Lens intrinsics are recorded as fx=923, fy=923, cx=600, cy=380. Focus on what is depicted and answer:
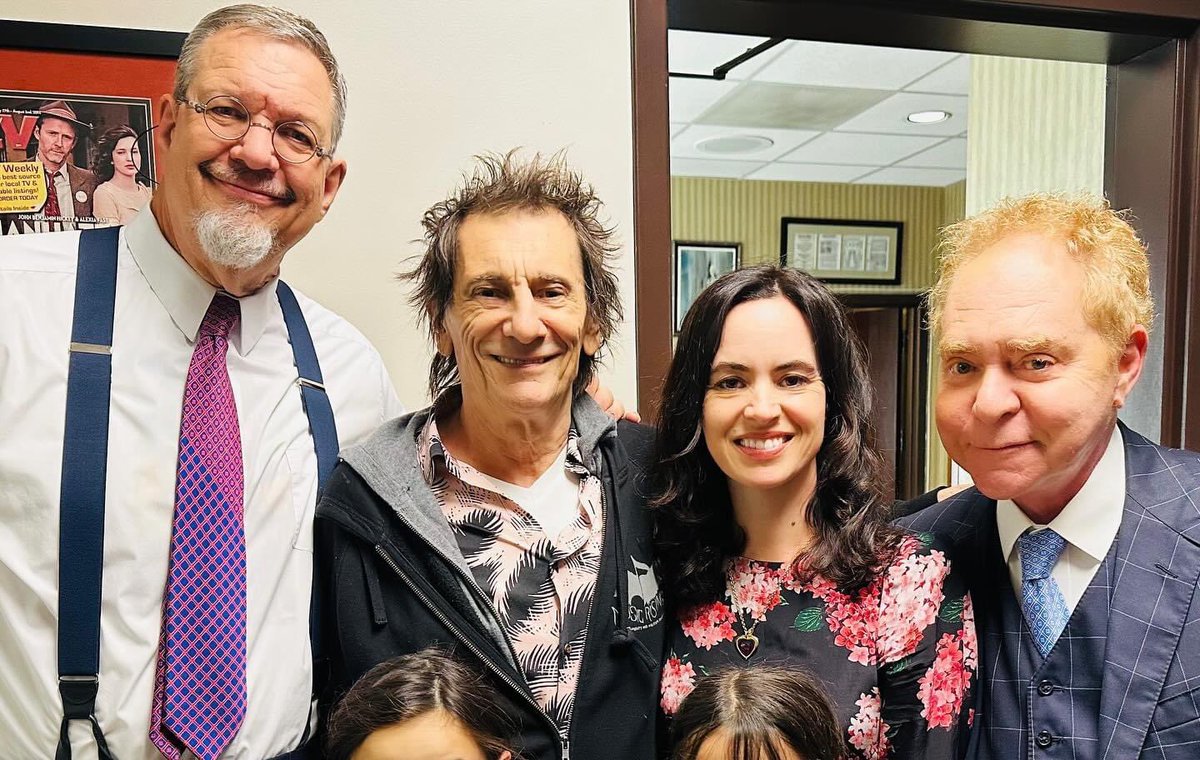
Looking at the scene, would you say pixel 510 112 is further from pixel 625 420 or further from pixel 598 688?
pixel 598 688

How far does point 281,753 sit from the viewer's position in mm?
1396

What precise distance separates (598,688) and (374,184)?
118 centimetres

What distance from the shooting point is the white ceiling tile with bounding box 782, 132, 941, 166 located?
5.74 meters

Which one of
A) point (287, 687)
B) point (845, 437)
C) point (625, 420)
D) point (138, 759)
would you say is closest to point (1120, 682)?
point (845, 437)

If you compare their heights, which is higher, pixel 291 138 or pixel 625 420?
pixel 291 138

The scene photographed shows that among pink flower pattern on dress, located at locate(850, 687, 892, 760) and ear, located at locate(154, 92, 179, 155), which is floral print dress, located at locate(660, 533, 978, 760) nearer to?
pink flower pattern on dress, located at locate(850, 687, 892, 760)

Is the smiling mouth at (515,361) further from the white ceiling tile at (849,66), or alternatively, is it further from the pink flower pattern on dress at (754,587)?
the white ceiling tile at (849,66)

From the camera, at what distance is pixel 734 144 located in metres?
5.86

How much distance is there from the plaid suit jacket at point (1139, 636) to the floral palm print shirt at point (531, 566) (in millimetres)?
606

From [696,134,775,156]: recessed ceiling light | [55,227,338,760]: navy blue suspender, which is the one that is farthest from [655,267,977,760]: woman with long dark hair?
[696,134,775,156]: recessed ceiling light

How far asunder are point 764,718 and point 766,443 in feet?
1.28

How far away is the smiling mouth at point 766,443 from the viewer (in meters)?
1.38

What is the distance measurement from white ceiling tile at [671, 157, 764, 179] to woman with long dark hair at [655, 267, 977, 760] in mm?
5029

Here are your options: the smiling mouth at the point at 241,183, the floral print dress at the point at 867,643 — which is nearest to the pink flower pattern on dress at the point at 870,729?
the floral print dress at the point at 867,643
